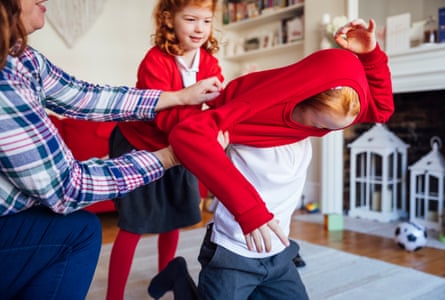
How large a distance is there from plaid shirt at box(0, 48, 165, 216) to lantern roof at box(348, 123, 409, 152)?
2.23m

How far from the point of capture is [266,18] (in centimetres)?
373

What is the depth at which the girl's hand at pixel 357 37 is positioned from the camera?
1024 mm

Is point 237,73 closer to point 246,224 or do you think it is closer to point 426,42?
point 426,42

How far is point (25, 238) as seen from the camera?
78 cm

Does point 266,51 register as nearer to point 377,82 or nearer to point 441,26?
point 441,26

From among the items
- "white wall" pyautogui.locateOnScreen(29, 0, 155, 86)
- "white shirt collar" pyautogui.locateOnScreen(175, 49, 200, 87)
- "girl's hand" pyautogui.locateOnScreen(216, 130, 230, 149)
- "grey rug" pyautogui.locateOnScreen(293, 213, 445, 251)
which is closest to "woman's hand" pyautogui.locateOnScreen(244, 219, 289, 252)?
"girl's hand" pyautogui.locateOnScreen(216, 130, 230, 149)

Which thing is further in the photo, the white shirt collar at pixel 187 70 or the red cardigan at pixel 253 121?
the white shirt collar at pixel 187 70

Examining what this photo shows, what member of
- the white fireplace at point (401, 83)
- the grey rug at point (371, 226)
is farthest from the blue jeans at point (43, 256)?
the white fireplace at point (401, 83)

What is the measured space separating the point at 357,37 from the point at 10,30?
2.53 feet

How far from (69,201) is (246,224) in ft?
1.05

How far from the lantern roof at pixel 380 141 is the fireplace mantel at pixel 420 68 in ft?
1.03

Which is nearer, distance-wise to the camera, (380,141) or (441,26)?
(441,26)

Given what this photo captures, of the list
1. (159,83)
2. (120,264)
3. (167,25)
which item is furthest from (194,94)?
(120,264)

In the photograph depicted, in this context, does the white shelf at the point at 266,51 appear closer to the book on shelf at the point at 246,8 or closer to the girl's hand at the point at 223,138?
the book on shelf at the point at 246,8
